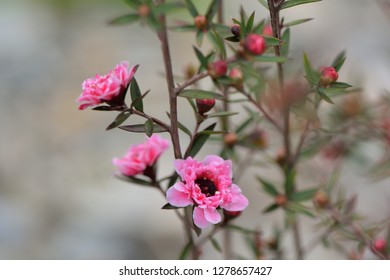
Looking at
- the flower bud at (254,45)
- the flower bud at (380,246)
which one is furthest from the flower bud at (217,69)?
the flower bud at (380,246)

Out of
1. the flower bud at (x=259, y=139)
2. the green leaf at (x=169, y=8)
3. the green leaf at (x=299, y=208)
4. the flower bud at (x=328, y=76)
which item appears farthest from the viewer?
the flower bud at (x=259, y=139)

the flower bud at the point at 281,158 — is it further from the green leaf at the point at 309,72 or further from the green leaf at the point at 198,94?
the green leaf at the point at 198,94

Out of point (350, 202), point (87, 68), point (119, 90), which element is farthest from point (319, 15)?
point (119, 90)

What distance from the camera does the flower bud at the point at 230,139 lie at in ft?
3.76

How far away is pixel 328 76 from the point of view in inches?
35.8

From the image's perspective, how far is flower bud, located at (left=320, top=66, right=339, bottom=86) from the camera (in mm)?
910

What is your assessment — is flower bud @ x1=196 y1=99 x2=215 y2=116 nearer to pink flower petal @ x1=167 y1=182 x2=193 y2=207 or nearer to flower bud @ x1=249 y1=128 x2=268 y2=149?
pink flower petal @ x1=167 y1=182 x2=193 y2=207

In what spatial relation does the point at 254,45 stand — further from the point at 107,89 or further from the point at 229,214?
the point at 229,214

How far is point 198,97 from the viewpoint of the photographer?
817 mm

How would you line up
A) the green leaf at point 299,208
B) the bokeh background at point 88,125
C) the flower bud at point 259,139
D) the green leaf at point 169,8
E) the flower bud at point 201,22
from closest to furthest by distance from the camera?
the green leaf at point 169,8 < the flower bud at point 201,22 < the green leaf at point 299,208 < the flower bud at point 259,139 < the bokeh background at point 88,125

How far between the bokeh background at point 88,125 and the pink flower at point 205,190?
32.8 inches
